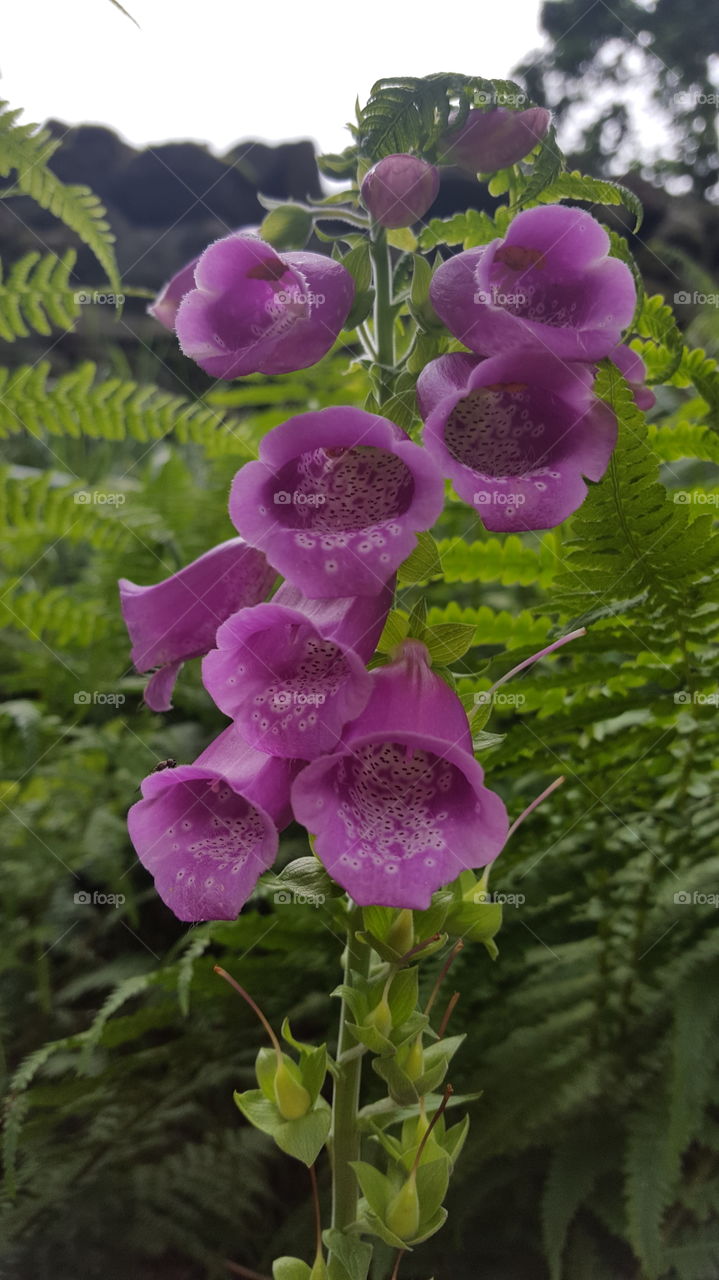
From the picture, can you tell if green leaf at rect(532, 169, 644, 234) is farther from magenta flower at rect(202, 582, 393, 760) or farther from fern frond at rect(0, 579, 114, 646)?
fern frond at rect(0, 579, 114, 646)

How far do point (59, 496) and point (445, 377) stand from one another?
85 cm

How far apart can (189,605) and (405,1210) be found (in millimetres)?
386

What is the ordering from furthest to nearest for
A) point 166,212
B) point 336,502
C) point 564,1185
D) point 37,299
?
point 166,212, point 37,299, point 564,1185, point 336,502

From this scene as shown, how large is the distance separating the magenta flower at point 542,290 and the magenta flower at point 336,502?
81 millimetres

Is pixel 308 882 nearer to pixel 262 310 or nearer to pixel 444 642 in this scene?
pixel 444 642

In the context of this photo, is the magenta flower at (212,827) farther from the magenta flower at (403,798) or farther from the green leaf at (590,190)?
the green leaf at (590,190)

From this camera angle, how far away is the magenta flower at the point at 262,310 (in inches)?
20.8

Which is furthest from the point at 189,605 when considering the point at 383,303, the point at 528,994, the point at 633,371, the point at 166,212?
the point at 166,212

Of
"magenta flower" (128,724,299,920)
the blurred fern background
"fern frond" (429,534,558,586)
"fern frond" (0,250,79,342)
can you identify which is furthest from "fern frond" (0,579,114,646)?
"magenta flower" (128,724,299,920)

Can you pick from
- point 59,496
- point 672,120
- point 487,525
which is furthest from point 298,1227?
point 672,120

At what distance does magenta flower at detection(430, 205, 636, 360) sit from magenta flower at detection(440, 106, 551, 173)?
0.08 m

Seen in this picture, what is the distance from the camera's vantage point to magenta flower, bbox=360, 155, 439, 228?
0.53 m

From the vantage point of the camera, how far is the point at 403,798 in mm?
514

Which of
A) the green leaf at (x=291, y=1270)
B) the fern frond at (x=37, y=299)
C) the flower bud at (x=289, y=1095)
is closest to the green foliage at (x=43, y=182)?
the fern frond at (x=37, y=299)
